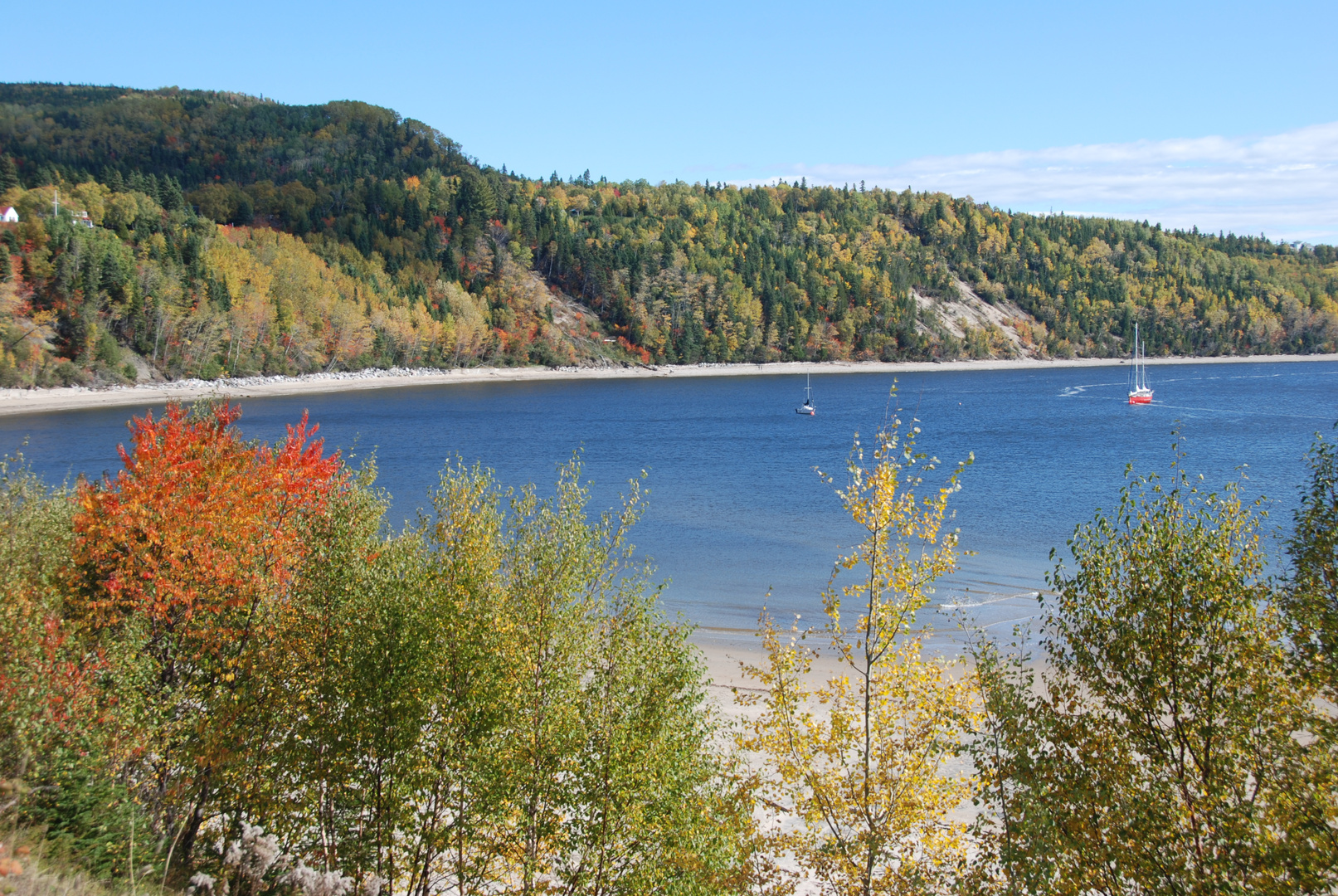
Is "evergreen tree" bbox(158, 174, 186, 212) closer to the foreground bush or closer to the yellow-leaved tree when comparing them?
the foreground bush

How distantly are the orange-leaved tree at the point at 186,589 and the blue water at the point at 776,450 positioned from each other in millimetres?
9228

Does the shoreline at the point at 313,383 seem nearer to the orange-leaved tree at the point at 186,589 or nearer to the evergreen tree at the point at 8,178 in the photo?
the orange-leaved tree at the point at 186,589

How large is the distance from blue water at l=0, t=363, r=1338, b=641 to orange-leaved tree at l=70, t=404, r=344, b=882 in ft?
30.3

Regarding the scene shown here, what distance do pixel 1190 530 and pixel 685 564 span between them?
104 ft

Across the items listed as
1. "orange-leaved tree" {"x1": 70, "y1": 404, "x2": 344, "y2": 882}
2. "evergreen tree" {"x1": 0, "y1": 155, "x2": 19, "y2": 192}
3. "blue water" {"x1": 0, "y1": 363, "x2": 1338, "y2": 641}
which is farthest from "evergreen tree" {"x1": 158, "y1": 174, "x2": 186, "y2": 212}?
"orange-leaved tree" {"x1": 70, "y1": 404, "x2": 344, "y2": 882}

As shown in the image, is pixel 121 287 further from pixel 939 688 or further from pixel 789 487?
pixel 939 688

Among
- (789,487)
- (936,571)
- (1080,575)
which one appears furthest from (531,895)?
(789,487)

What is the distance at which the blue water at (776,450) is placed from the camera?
139ft

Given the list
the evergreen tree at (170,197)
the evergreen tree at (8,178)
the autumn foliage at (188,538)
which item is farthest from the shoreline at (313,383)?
the evergreen tree at (8,178)

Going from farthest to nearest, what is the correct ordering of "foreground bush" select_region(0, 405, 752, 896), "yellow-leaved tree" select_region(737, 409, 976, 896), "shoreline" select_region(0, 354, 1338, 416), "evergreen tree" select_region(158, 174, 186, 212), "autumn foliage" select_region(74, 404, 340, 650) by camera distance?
"evergreen tree" select_region(158, 174, 186, 212), "shoreline" select_region(0, 354, 1338, 416), "autumn foliage" select_region(74, 404, 340, 650), "foreground bush" select_region(0, 405, 752, 896), "yellow-leaved tree" select_region(737, 409, 976, 896)

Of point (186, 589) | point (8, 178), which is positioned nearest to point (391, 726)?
point (186, 589)

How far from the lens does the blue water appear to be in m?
42.5

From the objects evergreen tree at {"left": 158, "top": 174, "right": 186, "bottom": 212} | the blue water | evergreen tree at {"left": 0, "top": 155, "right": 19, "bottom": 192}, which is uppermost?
evergreen tree at {"left": 0, "top": 155, "right": 19, "bottom": 192}

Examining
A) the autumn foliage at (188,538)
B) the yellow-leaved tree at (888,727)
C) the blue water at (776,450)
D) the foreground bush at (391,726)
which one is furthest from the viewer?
the blue water at (776,450)
